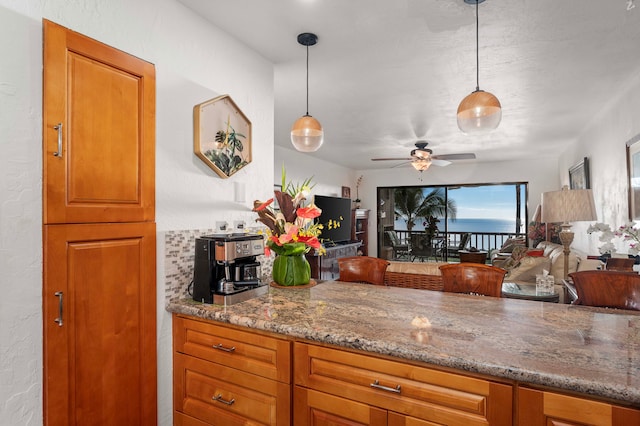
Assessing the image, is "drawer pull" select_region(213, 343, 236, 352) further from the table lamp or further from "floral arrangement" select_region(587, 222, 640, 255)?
the table lamp

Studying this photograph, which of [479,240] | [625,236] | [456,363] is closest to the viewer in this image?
[456,363]

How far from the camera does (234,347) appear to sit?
65.4 inches

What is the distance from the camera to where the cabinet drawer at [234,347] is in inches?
60.1

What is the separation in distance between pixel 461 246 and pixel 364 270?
6792mm

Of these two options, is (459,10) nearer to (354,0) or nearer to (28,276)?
(354,0)

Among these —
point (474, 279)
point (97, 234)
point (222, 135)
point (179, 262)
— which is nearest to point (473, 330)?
point (474, 279)

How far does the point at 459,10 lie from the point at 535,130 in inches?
147

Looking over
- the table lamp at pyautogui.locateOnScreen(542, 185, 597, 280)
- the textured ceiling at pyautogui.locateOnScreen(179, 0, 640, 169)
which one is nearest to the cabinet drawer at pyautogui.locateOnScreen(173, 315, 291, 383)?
the textured ceiling at pyautogui.locateOnScreen(179, 0, 640, 169)

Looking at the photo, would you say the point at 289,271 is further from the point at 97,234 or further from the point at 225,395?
the point at 97,234

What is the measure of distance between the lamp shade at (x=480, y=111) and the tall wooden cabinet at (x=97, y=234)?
1642 mm

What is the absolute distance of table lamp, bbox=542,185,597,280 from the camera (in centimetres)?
311

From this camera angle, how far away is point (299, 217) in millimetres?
2195

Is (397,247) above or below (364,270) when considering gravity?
below

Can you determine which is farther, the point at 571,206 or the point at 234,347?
the point at 571,206
